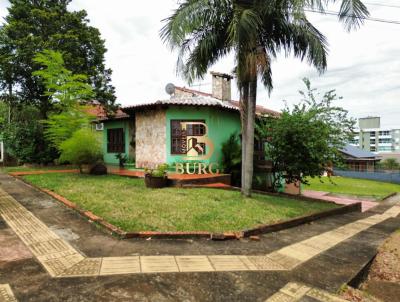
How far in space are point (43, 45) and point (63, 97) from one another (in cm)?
482

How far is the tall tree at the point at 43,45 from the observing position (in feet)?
51.7

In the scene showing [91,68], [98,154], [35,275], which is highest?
[91,68]

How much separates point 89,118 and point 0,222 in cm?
855

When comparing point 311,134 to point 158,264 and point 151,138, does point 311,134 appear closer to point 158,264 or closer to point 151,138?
point 151,138

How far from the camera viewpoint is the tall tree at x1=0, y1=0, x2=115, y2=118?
51.7ft

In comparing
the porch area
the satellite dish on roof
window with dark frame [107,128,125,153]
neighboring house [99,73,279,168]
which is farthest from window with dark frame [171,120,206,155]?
window with dark frame [107,128,125,153]

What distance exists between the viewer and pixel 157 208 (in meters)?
7.12

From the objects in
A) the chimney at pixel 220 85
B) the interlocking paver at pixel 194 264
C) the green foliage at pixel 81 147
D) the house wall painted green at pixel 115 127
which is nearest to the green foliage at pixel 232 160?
the chimney at pixel 220 85

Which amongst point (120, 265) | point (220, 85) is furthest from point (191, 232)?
point (220, 85)

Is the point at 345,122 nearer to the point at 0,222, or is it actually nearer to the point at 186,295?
the point at 186,295

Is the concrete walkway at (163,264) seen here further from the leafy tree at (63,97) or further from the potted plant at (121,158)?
the potted plant at (121,158)

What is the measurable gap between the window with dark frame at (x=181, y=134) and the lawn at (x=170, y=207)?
3096 mm

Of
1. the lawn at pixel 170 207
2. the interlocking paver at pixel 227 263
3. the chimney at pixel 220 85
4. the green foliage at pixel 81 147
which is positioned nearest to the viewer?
the interlocking paver at pixel 227 263

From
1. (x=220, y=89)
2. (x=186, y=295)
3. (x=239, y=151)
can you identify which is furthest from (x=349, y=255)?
(x=220, y=89)
